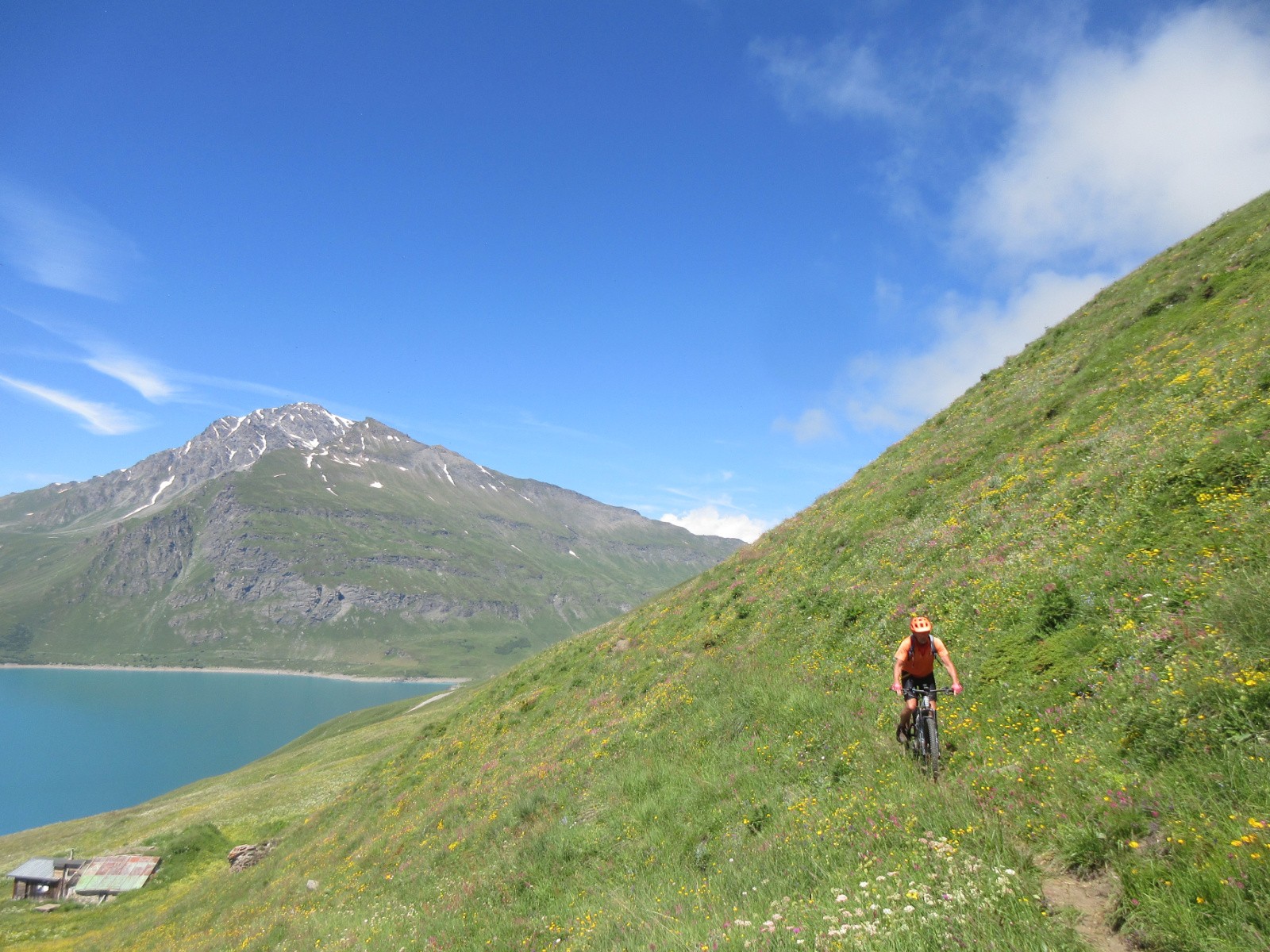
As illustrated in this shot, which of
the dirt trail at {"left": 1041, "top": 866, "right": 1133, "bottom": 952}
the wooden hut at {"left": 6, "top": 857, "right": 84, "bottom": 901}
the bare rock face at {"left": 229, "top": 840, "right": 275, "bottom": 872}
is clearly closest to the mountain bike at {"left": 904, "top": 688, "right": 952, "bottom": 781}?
the dirt trail at {"left": 1041, "top": 866, "right": 1133, "bottom": 952}

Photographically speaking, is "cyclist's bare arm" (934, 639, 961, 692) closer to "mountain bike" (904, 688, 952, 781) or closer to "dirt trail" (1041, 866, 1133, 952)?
"mountain bike" (904, 688, 952, 781)

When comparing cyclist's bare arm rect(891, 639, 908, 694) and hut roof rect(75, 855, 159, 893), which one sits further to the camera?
hut roof rect(75, 855, 159, 893)

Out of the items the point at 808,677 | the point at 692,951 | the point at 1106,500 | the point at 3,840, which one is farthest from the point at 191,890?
the point at 3,840

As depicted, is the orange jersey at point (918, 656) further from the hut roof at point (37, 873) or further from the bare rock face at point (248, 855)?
the hut roof at point (37, 873)

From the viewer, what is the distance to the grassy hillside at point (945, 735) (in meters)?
6.61

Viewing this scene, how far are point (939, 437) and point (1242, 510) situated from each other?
1969cm

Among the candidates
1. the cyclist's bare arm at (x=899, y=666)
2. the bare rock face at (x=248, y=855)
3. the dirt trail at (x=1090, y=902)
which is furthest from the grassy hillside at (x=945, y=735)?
the bare rock face at (x=248, y=855)

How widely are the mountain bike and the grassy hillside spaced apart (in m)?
0.35

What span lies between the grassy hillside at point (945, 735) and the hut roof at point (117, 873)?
11.8 m

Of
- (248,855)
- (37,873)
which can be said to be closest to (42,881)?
(37,873)

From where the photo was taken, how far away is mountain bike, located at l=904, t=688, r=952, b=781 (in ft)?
31.3

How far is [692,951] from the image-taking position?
23.5 feet

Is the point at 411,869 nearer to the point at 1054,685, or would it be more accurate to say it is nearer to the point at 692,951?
the point at 692,951

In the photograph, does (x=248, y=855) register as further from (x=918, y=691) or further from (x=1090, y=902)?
(x=1090, y=902)
